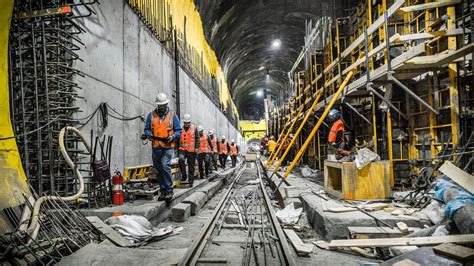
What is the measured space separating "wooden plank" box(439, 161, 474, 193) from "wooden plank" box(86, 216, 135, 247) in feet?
12.2

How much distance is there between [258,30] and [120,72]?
1622cm

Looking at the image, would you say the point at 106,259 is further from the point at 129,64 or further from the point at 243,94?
the point at 243,94

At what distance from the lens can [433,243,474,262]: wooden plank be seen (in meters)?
2.09

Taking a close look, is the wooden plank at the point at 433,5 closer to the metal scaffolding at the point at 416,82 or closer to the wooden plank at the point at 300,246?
the metal scaffolding at the point at 416,82

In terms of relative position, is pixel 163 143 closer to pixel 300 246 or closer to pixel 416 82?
pixel 300 246

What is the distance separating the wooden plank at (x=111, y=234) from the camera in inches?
Answer: 120

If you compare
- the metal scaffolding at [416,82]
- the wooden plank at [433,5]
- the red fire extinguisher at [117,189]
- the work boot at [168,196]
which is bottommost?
the work boot at [168,196]

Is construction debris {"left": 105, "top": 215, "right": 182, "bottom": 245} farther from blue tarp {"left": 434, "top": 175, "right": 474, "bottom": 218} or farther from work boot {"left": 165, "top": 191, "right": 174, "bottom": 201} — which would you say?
blue tarp {"left": 434, "top": 175, "right": 474, "bottom": 218}

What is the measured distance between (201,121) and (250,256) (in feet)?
39.8

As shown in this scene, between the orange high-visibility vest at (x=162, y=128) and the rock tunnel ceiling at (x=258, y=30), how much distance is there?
1032 centimetres

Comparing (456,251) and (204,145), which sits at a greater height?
(204,145)

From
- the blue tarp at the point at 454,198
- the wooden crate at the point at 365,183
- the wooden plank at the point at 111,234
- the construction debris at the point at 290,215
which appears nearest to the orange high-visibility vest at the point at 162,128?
the wooden plank at the point at 111,234

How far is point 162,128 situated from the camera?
4910 mm

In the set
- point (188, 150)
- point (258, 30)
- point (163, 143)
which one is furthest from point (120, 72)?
point (258, 30)
